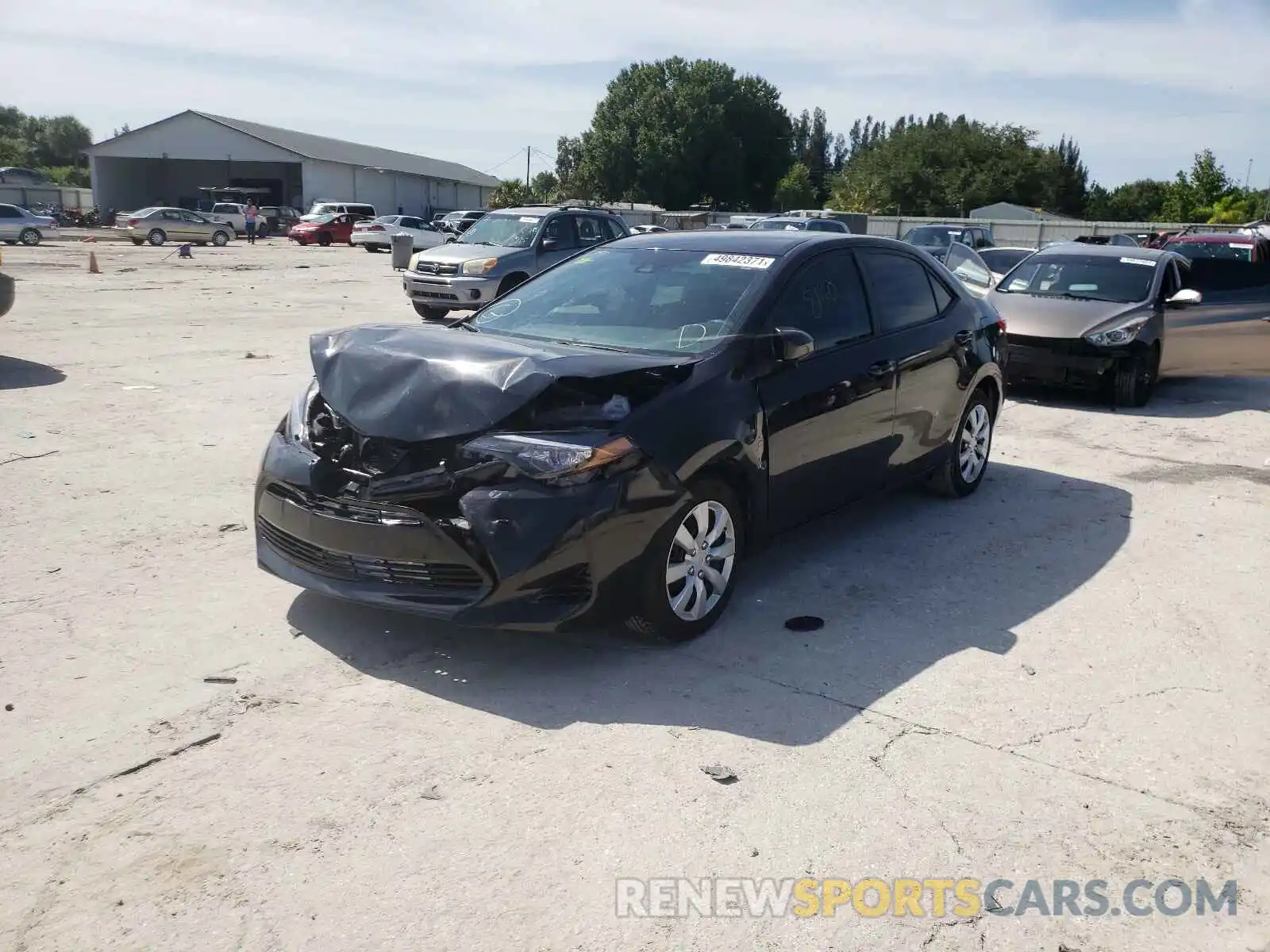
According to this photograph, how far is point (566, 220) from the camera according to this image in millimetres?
18703

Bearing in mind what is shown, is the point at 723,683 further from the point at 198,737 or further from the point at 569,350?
the point at 198,737

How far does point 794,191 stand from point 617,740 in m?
75.6

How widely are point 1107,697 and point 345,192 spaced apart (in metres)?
66.3

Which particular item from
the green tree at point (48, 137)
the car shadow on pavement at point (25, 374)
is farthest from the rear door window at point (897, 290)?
the green tree at point (48, 137)

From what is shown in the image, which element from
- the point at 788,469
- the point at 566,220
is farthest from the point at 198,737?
the point at 566,220

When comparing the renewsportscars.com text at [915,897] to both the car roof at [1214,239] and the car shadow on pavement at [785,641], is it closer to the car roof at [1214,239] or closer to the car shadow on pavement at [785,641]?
the car shadow on pavement at [785,641]

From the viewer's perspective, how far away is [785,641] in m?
4.88

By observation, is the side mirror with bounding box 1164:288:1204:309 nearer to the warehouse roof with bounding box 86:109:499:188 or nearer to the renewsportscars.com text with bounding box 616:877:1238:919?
the renewsportscars.com text with bounding box 616:877:1238:919

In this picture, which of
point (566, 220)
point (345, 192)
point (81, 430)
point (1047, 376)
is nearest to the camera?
point (81, 430)

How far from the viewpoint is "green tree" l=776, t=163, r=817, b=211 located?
2980 inches

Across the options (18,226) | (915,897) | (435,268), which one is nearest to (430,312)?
(435,268)

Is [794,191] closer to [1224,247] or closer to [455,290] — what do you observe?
[1224,247]

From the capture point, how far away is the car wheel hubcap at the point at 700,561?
4.65 meters

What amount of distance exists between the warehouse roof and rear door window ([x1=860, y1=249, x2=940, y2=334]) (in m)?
60.4
